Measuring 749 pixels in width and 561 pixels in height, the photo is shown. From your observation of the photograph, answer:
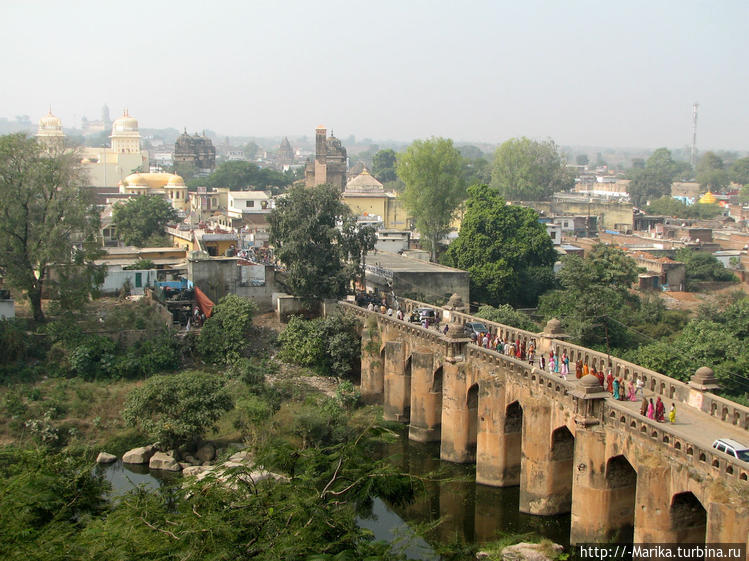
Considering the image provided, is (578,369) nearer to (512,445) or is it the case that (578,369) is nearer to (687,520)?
(512,445)

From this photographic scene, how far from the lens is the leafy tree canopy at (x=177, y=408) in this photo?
2816cm

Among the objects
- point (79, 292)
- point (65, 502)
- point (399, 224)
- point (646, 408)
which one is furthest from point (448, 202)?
point (65, 502)

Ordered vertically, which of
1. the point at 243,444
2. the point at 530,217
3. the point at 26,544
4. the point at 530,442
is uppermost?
the point at 530,217

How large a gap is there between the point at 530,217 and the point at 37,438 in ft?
98.9

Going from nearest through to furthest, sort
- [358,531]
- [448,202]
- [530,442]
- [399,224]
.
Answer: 1. [358,531]
2. [530,442]
3. [448,202]
4. [399,224]

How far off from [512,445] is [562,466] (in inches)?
90.3

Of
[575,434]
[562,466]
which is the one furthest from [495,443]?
[575,434]

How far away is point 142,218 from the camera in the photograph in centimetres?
5450

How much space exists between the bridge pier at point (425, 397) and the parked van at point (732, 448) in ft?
41.1

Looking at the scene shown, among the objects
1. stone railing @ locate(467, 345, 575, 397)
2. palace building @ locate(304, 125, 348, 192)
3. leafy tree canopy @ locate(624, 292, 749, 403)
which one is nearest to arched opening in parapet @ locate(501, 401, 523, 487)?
stone railing @ locate(467, 345, 575, 397)

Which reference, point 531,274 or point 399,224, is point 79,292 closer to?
point 531,274

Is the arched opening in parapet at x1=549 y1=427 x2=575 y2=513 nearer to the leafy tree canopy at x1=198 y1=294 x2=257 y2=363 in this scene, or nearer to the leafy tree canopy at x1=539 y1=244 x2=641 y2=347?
the leafy tree canopy at x1=539 y1=244 x2=641 y2=347

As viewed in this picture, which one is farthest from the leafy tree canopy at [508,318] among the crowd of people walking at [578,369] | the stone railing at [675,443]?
the stone railing at [675,443]

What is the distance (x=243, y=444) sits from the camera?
95.2 feet
